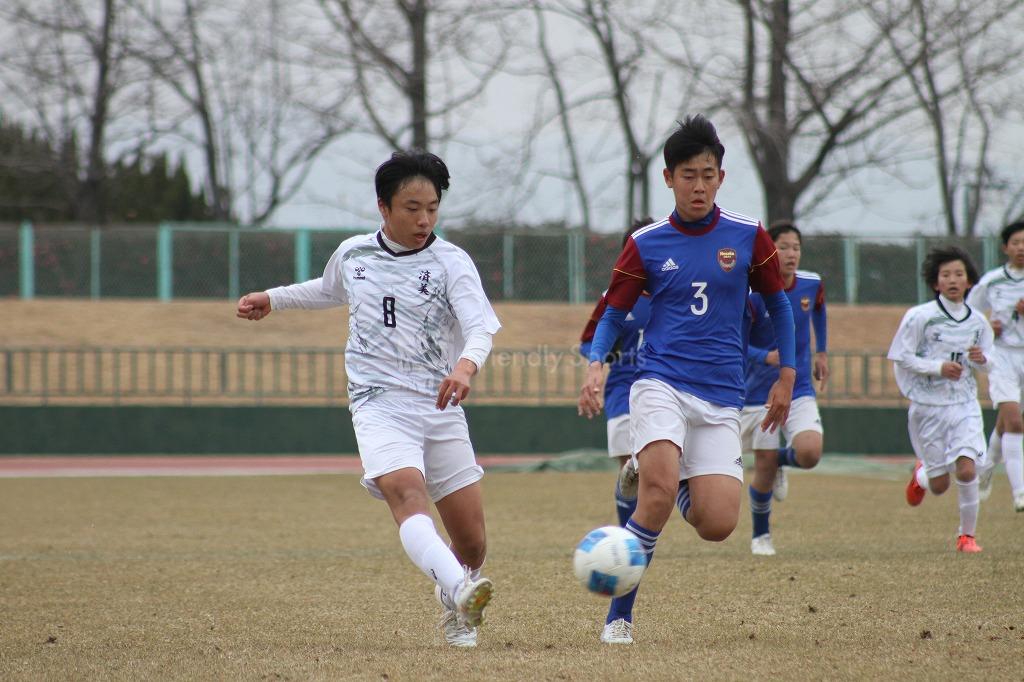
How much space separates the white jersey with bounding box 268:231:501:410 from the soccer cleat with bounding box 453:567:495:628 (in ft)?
2.93

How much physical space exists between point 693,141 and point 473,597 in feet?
6.80

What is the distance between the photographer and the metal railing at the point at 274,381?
2044 cm

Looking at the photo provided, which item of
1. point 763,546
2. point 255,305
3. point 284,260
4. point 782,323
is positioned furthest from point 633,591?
point 284,260

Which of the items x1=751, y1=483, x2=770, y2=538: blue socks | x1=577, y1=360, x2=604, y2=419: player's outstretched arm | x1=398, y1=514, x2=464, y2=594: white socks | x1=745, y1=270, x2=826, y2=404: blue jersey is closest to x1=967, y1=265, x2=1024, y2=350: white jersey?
x1=745, y1=270, x2=826, y2=404: blue jersey

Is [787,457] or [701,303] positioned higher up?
[701,303]

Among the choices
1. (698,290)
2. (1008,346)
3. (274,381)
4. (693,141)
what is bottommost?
(274,381)

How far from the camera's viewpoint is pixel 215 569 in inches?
310

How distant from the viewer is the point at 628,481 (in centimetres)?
680

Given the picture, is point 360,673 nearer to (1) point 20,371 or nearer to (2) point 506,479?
(2) point 506,479

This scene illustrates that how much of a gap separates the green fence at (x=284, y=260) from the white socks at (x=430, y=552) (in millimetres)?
22566

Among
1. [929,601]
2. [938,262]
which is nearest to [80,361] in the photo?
[938,262]

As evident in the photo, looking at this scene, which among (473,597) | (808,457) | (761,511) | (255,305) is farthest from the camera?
(808,457)

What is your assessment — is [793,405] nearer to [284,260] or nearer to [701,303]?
[701,303]

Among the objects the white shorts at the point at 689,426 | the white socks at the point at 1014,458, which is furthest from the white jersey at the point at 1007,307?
the white shorts at the point at 689,426
